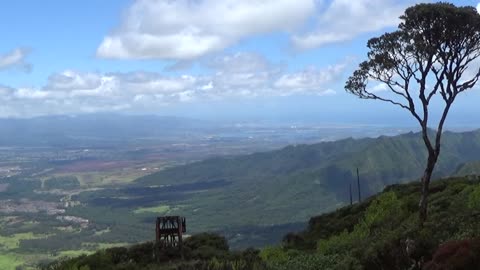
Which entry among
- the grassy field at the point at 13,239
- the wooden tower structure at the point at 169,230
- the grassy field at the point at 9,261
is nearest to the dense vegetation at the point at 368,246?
the wooden tower structure at the point at 169,230

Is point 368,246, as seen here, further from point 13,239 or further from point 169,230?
point 13,239

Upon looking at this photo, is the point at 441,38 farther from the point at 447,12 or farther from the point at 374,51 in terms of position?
the point at 374,51

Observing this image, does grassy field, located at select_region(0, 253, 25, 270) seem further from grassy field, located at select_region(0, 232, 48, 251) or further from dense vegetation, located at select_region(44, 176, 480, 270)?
dense vegetation, located at select_region(44, 176, 480, 270)

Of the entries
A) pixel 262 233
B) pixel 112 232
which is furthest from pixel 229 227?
pixel 112 232

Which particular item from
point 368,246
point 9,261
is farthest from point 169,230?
point 9,261

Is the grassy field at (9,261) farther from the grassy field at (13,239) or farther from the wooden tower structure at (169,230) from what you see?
→ the wooden tower structure at (169,230)

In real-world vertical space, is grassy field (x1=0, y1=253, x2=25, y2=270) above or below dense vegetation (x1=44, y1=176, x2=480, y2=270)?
below

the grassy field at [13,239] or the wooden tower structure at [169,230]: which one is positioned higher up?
the wooden tower structure at [169,230]

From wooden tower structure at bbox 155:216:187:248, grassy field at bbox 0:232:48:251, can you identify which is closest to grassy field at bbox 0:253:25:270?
grassy field at bbox 0:232:48:251
